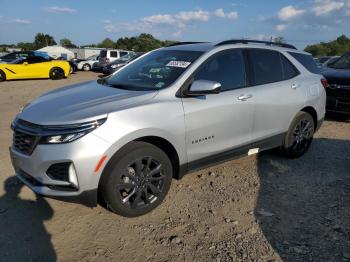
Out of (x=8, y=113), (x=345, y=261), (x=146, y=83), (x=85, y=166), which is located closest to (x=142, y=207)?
(x=85, y=166)

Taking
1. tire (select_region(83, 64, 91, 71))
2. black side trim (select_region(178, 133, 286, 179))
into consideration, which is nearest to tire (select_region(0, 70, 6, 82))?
tire (select_region(83, 64, 91, 71))

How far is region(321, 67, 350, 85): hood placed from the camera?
784cm

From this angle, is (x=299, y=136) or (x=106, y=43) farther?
(x=106, y=43)

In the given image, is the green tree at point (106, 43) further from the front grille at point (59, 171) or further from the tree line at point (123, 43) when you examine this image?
the front grille at point (59, 171)

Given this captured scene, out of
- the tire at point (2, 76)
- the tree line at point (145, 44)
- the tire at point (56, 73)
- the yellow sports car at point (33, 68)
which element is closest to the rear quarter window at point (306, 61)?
the yellow sports car at point (33, 68)

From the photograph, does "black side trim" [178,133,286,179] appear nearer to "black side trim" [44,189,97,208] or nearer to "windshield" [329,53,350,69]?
"black side trim" [44,189,97,208]

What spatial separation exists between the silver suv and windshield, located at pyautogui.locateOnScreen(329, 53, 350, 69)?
438cm

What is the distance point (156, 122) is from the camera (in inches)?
139

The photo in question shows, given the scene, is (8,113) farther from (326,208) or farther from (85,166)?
(326,208)

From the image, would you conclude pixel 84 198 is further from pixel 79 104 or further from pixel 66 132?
pixel 79 104

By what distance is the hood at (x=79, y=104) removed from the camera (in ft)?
10.6

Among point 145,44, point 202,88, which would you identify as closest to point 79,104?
point 202,88

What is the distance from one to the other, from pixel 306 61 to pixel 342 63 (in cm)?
419

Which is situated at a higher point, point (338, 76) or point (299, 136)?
point (338, 76)
